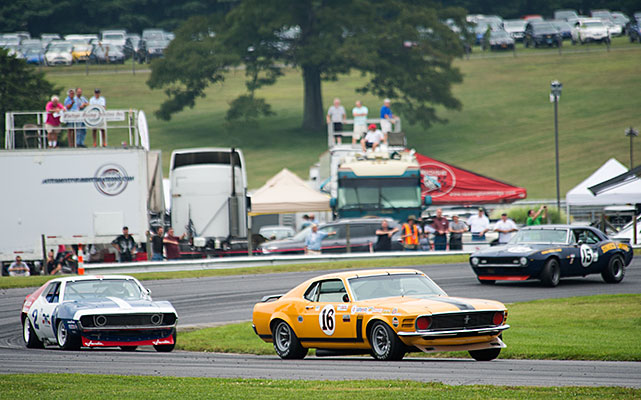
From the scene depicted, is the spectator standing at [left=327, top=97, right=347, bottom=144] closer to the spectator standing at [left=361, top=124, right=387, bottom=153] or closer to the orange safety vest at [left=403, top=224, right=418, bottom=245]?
the spectator standing at [left=361, top=124, right=387, bottom=153]

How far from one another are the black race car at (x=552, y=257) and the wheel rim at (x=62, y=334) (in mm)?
10169

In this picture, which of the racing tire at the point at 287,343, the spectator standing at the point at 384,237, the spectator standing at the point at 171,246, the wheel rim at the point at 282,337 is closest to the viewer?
the racing tire at the point at 287,343

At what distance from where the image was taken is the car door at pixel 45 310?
15.1 m

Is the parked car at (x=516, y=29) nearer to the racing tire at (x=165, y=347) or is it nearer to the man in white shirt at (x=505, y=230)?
the man in white shirt at (x=505, y=230)

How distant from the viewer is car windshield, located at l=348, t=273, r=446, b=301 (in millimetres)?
12828

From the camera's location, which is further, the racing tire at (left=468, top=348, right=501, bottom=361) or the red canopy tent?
the red canopy tent

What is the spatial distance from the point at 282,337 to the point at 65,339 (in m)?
3.41

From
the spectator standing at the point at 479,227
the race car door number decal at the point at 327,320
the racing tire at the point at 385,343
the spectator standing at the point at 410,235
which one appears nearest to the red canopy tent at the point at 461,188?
the spectator standing at the point at 479,227

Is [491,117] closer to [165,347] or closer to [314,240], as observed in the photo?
[314,240]

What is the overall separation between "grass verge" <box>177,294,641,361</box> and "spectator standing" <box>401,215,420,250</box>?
8.51 metres

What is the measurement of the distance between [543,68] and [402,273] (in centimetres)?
6744

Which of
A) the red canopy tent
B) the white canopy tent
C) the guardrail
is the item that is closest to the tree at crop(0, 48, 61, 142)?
the white canopy tent

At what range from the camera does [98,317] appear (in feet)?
47.4

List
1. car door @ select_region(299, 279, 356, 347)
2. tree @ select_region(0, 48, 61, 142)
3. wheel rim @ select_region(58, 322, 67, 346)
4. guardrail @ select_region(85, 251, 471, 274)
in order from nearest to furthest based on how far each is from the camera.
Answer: car door @ select_region(299, 279, 356, 347)
wheel rim @ select_region(58, 322, 67, 346)
guardrail @ select_region(85, 251, 471, 274)
tree @ select_region(0, 48, 61, 142)
